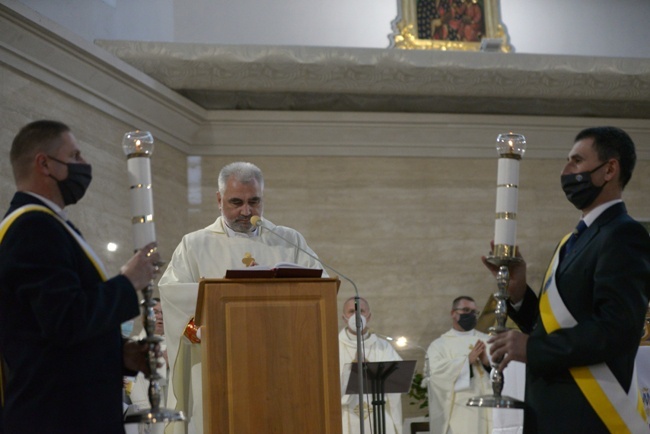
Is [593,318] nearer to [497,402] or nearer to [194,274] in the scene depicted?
[497,402]

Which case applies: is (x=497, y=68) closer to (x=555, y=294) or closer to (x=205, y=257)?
(x=205, y=257)

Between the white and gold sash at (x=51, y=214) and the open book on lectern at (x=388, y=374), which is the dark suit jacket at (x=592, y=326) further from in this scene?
the open book on lectern at (x=388, y=374)

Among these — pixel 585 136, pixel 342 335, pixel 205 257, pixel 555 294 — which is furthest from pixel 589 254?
pixel 342 335

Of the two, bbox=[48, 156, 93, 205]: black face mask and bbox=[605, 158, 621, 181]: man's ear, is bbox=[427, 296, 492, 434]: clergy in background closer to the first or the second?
bbox=[605, 158, 621, 181]: man's ear

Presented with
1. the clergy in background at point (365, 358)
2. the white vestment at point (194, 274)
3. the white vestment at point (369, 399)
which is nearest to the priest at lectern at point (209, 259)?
the white vestment at point (194, 274)

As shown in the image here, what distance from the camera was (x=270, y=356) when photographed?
5.22 meters

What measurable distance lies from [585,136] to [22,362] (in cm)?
252

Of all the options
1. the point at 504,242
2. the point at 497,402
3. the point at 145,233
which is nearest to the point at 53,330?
the point at 145,233

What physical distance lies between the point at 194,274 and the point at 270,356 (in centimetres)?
199

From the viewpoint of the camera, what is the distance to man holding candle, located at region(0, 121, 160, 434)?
358 centimetres

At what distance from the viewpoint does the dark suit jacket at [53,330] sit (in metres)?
3.58

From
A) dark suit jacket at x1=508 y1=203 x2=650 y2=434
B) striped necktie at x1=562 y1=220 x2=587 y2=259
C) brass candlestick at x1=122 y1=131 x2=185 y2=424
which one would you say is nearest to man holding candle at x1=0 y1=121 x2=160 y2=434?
brass candlestick at x1=122 y1=131 x2=185 y2=424

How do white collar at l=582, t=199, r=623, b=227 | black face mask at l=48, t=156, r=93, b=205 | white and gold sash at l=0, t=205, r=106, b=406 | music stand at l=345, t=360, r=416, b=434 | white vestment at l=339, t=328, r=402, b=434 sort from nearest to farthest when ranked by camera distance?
white and gold sash at l=0, t=205, r=106, b=406 → black face mask at l=48, t=156, r=93, b=205 → white collar at l=582, t=199, r=623, b=227 → music stand at l=345, t=360, r=416, b=434 → white vestment at l=339, t=328, r=402, b=434

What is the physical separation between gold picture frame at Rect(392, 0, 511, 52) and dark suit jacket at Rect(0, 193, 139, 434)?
29.9ft
